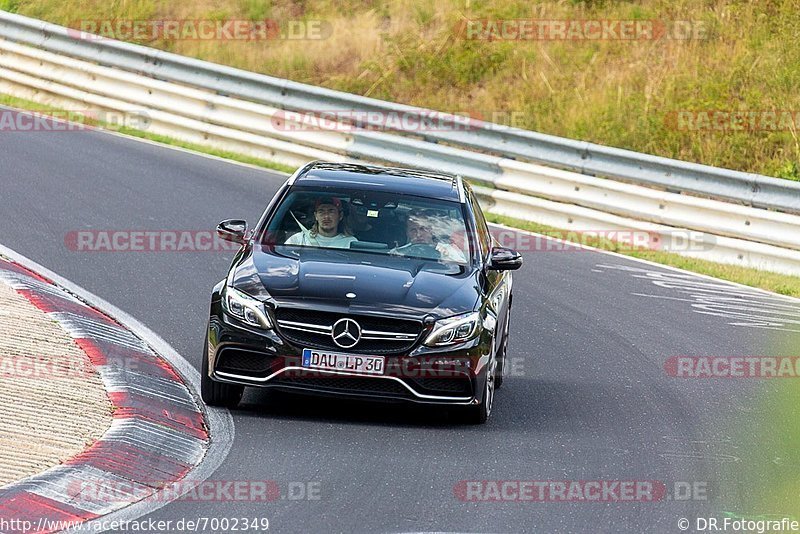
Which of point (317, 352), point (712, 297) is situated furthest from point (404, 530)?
point (712, 297)

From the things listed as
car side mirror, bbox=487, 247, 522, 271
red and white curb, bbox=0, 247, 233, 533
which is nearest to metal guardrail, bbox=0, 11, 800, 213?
car side mirror, bbox=487, 247, 522, 271

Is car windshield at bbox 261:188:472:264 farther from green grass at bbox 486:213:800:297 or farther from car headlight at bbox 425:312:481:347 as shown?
green grass at bbox 486:213:800:297

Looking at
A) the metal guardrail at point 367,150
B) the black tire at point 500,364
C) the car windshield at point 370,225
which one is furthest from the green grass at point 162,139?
the car windshield at point 370,225

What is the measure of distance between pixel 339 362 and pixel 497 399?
1945 mm

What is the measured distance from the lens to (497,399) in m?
10.5

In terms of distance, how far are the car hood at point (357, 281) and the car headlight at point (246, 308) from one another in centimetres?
6

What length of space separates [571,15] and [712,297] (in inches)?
422

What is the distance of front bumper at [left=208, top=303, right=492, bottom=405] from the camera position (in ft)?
29.6

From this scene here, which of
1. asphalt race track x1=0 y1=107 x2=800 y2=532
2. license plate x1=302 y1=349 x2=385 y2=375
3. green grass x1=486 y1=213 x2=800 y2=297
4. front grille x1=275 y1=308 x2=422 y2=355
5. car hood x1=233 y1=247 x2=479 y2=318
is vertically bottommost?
green grass x1=486 y1=213 x2=800 y2=297

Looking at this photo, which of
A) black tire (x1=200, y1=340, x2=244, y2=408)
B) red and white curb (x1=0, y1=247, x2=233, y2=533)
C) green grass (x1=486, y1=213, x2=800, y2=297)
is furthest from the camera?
green grass (x1=486, y1=213, x2=800, y2=297)

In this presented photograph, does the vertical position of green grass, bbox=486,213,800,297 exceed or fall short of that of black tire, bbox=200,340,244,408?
it falls short

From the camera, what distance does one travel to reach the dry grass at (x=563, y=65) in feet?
70.4

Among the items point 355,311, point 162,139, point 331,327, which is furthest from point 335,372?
point 162,139

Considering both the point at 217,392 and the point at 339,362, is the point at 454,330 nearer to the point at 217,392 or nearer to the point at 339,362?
the point at 339,362
